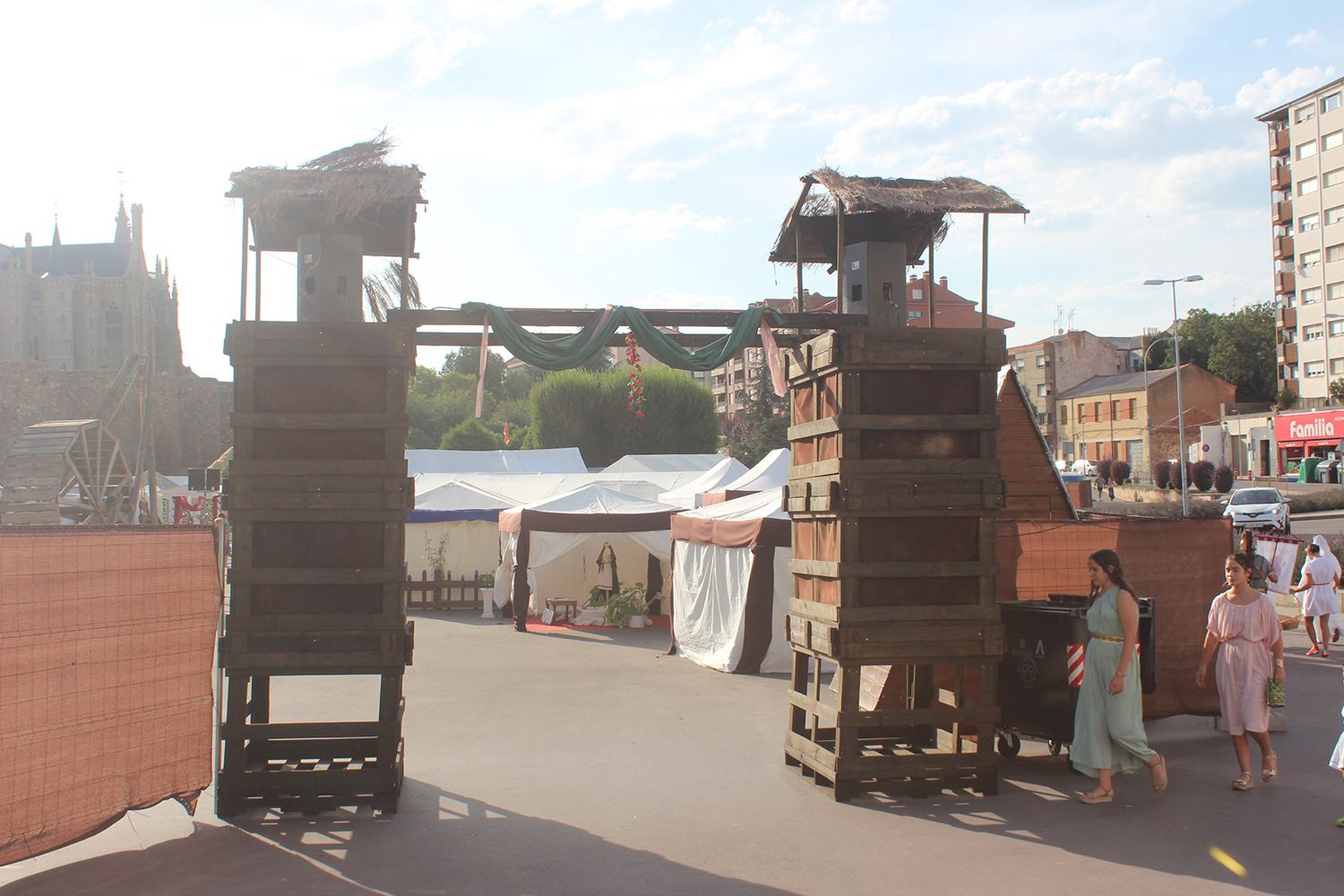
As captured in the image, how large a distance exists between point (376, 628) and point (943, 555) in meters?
3.86

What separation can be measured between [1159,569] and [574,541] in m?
12.5

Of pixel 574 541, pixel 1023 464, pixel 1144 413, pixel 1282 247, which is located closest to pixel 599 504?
pixel 574 541

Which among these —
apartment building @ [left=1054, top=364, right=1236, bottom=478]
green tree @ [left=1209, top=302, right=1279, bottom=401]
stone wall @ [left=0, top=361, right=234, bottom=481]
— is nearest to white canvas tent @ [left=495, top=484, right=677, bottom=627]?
stone wall @ [left=0, top=361, right=234, bottom=481]

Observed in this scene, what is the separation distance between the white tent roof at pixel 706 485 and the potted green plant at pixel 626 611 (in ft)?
9.11

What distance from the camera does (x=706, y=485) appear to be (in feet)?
77.3

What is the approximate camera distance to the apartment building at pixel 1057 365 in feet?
264

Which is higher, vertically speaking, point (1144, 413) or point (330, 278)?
point (1144, 413)

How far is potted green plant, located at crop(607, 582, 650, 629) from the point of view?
20.1 metres

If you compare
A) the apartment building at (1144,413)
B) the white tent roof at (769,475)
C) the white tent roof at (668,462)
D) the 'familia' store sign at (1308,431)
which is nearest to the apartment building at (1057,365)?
the apartment building at (1144,413)

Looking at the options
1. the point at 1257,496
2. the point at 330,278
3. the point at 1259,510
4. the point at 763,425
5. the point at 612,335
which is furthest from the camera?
the point at 763,425

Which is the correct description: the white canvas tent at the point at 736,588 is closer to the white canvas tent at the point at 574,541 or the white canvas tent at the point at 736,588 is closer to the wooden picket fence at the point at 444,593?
the white canvas tent at the point at 574,541

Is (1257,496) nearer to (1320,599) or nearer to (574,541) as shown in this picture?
(1320,599)

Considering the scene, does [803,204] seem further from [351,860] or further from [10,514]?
[10,514]

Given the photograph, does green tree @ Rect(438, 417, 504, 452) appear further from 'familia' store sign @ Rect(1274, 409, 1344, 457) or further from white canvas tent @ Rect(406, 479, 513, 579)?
'familia' store sign @ Rect(1274, 409, 1344, 457)
